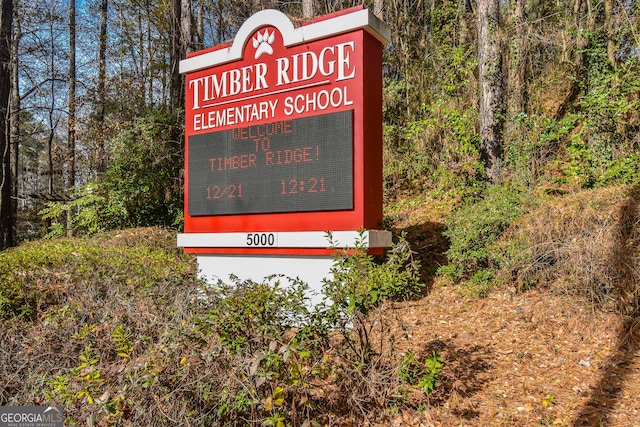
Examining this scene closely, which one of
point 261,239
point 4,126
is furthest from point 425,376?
point 4,126

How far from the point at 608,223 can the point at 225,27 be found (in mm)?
15805

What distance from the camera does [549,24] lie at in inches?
426

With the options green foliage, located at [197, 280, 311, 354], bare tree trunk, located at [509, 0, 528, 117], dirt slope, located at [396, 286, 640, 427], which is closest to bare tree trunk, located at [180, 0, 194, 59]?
bare tree trunk, located at [509, 0, 528, 117]

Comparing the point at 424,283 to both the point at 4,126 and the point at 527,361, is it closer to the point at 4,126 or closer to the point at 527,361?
the point at 527,361

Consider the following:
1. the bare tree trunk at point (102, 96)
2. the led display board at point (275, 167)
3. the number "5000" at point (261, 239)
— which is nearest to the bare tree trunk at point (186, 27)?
the bare tree trunk at point (102, 96)

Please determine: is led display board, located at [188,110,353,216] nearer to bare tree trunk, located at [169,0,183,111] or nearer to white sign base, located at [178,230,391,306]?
white sign base, located at [178,230,391,306]

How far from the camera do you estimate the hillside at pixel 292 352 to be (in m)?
3.34

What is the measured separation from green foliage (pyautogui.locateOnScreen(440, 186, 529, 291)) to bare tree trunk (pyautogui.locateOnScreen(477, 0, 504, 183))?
263cm

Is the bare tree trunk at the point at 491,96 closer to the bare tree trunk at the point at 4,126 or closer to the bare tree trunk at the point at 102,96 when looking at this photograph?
the bare tree trunk at the point at 102,96

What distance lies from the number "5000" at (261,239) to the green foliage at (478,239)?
102 inches

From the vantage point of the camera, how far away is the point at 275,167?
646cm

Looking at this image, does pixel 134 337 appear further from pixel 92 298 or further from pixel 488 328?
pixel 488 328

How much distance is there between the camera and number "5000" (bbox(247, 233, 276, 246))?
6465mm

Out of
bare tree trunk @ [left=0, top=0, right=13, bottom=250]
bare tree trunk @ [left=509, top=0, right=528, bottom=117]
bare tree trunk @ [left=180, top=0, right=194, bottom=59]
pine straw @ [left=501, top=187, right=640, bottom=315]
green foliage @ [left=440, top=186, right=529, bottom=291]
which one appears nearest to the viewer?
pine straw @ [left=501, top=187, right=640, bottom=315]
